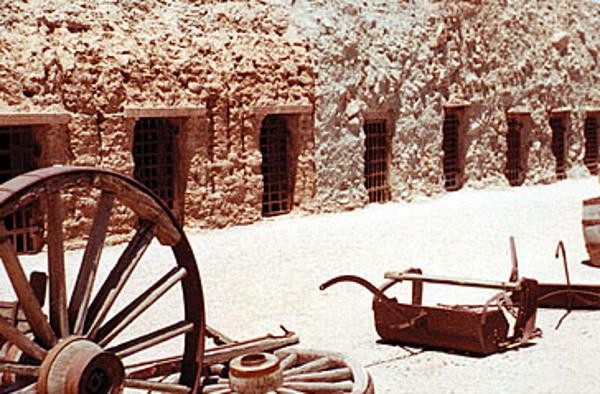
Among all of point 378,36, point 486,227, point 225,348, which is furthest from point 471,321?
point 378,36

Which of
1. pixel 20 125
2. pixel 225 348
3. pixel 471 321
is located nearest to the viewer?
pixel 225 348

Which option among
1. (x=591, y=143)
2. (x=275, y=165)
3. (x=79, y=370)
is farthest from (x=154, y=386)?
(x=591, y=143)

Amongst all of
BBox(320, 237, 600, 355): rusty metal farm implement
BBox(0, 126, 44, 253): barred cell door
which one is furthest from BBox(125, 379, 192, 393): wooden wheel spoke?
BBox(0, 126, 44, 253): barred cell door

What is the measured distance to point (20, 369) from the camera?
3.53 m

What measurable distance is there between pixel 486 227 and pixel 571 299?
208 inches

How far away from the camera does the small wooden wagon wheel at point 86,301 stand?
3539 millimetres

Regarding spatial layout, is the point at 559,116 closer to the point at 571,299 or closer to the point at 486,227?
the point at 486,227

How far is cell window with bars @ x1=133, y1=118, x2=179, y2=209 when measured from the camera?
40.9 ft

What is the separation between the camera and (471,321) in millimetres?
6316

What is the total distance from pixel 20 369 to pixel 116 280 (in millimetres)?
725

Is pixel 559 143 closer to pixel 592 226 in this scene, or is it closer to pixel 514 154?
pixel 514 154

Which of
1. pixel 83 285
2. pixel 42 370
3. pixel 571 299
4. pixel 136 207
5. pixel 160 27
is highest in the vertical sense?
pixel 160 27

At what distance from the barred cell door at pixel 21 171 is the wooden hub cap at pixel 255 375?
7.05 m

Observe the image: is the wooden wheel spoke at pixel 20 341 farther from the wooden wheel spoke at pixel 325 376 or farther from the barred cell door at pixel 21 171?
the barred cell door at pixel 21 171
